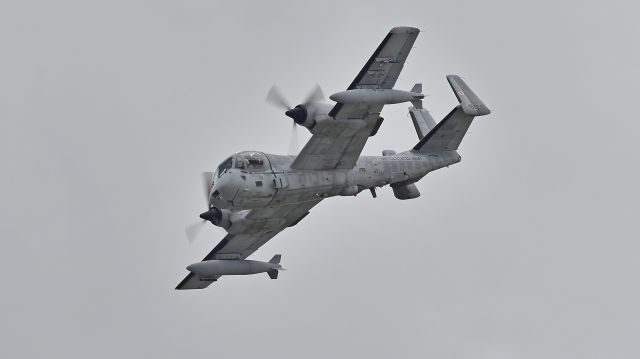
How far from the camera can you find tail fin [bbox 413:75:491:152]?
178ft

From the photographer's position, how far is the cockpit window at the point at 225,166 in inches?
1971

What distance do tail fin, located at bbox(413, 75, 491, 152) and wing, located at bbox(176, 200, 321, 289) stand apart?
6625 millimetres

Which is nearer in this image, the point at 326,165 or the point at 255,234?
the point at 326,165

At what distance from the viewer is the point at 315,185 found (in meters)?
51.3

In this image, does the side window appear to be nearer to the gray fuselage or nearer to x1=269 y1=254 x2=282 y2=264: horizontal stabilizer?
the gray fuselage

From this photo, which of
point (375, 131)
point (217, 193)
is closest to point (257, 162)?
point (217, 193)

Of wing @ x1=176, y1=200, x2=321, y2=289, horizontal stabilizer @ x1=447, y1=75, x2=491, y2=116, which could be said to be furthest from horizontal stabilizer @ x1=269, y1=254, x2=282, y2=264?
horizontal stabilizer @ x1=447, y1=75, x2=491, y2=116

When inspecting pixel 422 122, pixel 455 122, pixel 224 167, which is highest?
pixel 422 122

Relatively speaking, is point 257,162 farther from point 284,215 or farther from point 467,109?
point 467,109

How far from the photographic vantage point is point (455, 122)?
55000mm

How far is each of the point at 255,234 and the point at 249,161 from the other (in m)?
7.87

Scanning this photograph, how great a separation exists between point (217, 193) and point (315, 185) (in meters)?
4.65

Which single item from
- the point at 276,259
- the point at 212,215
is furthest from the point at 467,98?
the point at 212,215

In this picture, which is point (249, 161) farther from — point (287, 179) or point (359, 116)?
point (359, 116)
